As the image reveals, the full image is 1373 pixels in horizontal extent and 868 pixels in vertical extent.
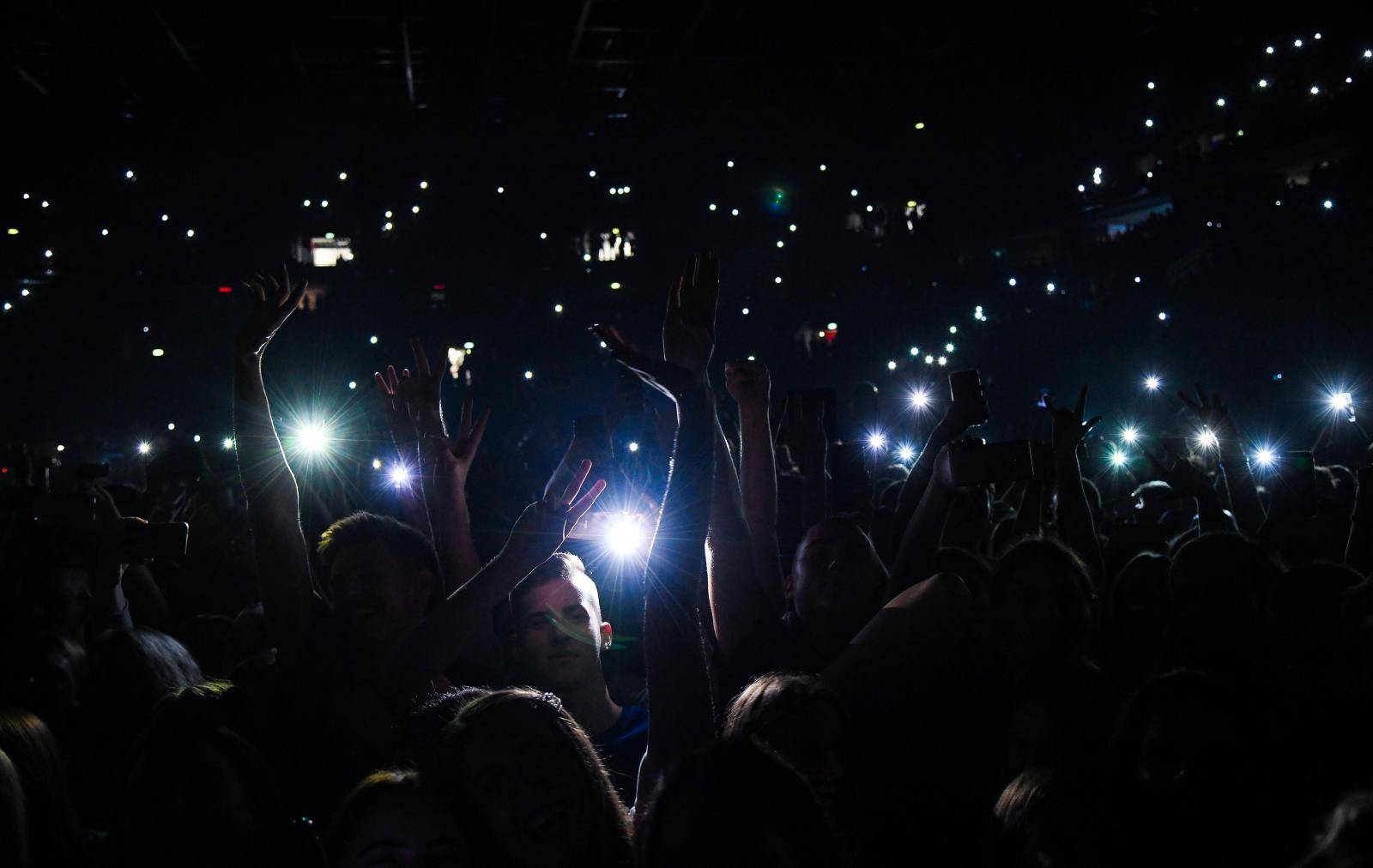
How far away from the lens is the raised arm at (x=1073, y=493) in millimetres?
A: 4828

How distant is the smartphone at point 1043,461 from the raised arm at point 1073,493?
5cm

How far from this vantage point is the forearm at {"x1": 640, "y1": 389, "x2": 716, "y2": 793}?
8.10 ft

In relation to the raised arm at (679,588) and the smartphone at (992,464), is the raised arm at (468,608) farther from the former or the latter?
the smartphone at (992,464)

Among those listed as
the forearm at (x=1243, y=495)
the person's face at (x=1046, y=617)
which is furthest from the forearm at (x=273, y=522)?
the forearm at (x=1243, y=495)

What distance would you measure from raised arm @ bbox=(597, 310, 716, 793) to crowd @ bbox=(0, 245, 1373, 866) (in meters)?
0.01

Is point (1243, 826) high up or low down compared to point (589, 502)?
down

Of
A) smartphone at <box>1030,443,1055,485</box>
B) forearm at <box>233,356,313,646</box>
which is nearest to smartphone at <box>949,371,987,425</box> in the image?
smartphone at <box>1030,443,1055,485</box>

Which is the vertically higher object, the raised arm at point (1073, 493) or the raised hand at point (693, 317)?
the raised hand at point (693, 317)

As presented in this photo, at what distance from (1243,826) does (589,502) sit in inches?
83.8

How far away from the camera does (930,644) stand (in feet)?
9.33

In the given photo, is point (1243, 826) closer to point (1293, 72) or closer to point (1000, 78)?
point (1000, 78)

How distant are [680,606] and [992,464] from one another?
1.57m

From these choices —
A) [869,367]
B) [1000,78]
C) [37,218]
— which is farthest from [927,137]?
[37,218]

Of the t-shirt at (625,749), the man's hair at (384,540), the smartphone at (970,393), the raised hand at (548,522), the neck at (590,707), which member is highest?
the smartphone at (970,393)
